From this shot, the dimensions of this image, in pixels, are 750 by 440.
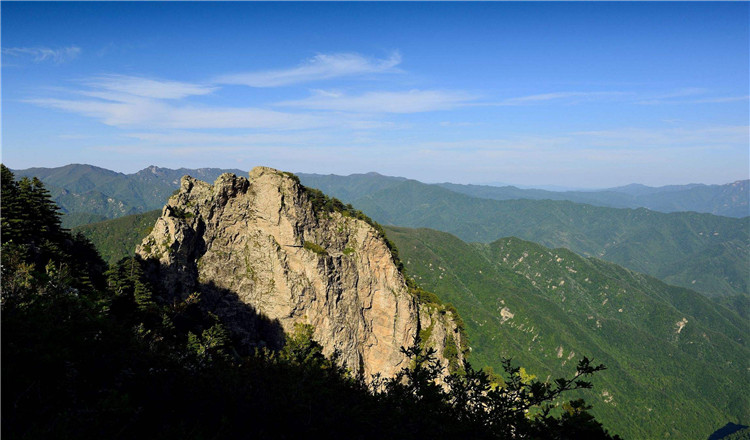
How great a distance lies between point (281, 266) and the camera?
60.5 meters

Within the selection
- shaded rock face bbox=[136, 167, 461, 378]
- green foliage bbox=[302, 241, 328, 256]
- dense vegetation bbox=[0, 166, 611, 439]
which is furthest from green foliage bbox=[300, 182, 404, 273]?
dense vegetation bbox=[0, 166, 611, 439]

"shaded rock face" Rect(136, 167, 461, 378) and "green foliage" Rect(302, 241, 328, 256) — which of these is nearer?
"shaded rock face" Rect(136, 167, 461, 378)

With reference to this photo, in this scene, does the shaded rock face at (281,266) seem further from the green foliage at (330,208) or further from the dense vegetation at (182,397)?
the dense vegetation at (182,397)

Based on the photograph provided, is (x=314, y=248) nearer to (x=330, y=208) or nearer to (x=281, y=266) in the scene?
(x=281, y=266)

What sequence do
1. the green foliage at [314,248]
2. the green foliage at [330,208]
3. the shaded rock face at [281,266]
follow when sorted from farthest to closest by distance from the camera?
the green foliage at [330,208] → the green foliage at [314,248] → the shaded rock face at [281,266]

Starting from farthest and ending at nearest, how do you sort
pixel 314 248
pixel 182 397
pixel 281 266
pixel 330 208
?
1. pixel 330 208
2. pixel 314 248
3. pixel 281 266
4. pixel 182 397

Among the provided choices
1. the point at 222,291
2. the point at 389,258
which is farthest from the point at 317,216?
the point at 222,291

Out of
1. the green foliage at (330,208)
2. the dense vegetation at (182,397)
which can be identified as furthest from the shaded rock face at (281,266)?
the dense vegetation at (182,397)

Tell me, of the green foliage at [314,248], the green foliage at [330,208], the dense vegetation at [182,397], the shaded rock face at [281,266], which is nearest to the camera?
the dense vegetation at [182,397]

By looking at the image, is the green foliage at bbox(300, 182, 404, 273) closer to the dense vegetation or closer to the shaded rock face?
the shaded rock face

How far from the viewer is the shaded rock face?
57.4m

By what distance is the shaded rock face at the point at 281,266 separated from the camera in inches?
2260

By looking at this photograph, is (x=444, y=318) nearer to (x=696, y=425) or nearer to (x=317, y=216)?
(x=317, y=216)

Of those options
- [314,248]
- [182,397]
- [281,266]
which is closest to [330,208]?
[314,248]
